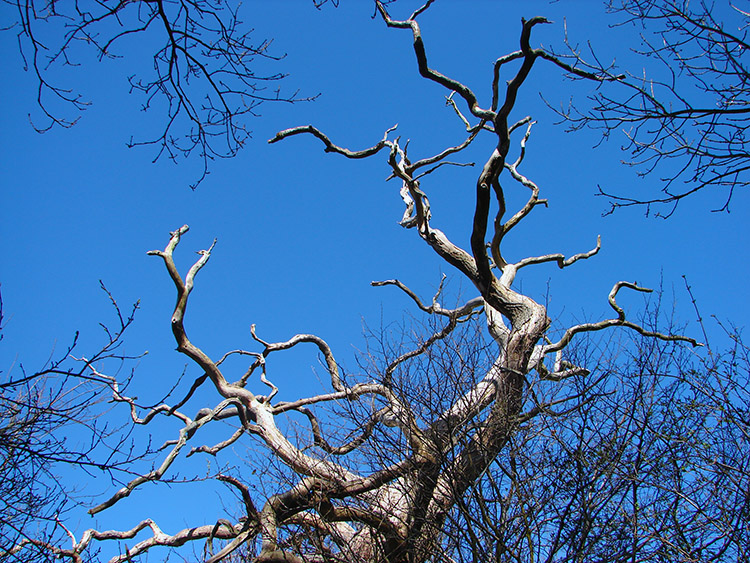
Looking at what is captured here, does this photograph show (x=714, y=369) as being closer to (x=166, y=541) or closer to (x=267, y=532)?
(x=267, y=532)

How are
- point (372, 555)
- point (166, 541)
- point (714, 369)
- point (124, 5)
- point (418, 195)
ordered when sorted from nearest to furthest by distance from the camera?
point (124, 5)
point (714, 369)
point (372, 555)
point (418, 195)
point (166, 541)

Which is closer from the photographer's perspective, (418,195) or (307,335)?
(418,195)

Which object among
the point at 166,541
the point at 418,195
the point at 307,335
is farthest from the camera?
the point at 307,335

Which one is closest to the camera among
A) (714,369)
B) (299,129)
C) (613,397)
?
(714,369)

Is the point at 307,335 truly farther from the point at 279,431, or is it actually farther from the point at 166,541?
the point at 166,541

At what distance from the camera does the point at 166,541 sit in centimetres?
744

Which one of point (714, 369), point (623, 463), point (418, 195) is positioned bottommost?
point (623, 463)

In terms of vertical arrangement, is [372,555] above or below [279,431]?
below

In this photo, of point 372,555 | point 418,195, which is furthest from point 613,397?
point 418,195

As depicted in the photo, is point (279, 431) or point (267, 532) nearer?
point (267, 532)

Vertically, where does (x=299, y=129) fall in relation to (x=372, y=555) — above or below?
above

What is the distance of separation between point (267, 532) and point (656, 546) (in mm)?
3301

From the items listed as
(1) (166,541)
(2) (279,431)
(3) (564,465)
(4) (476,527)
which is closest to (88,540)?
(1) (166,541)

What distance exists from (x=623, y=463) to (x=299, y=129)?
4490 mm
